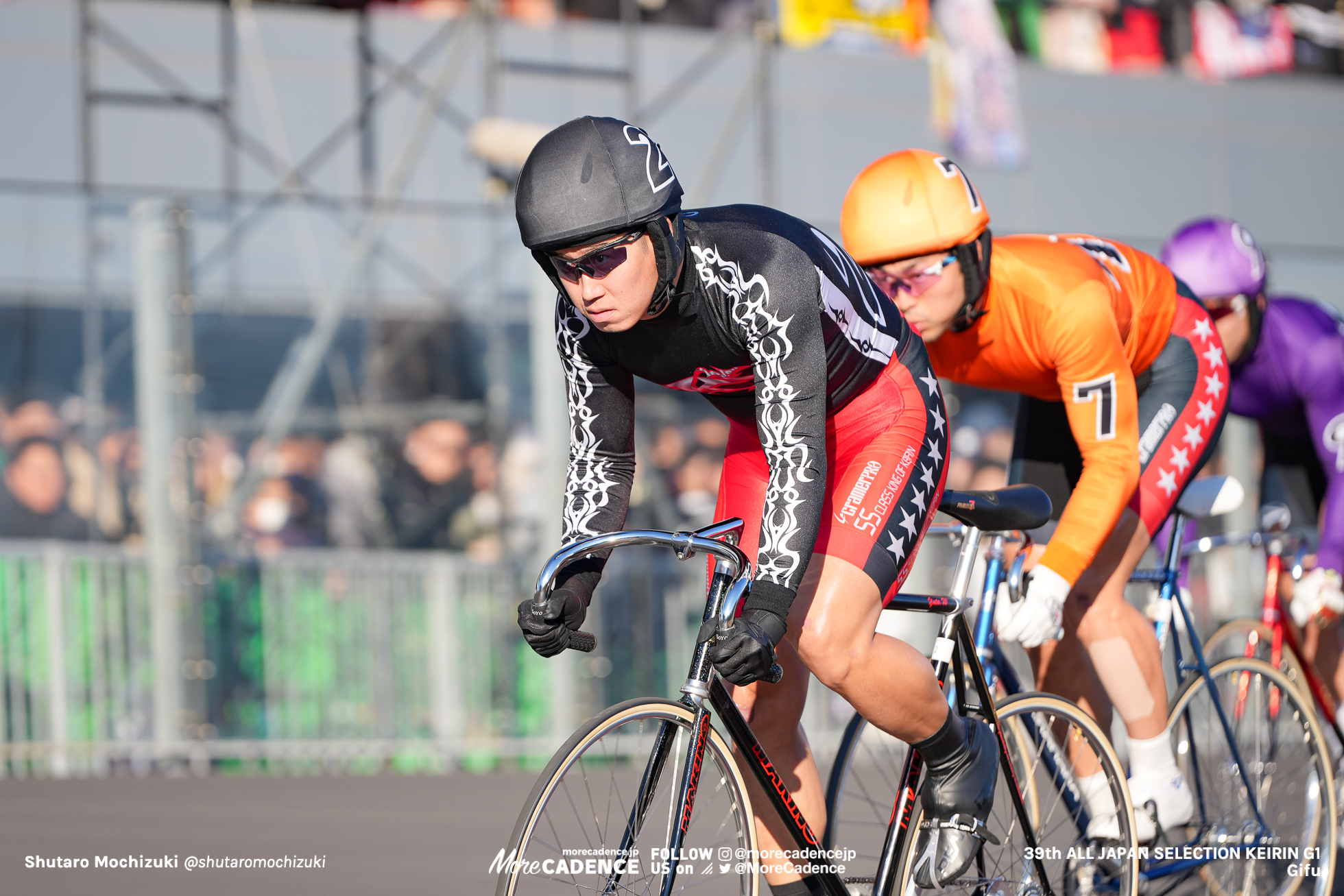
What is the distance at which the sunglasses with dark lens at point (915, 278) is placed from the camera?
3748 millimetres

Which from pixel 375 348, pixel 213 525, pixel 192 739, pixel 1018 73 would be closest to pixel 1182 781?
pixel 192 739

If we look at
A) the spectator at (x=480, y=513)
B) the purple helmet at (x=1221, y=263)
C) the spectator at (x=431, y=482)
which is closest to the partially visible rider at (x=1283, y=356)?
the purple helmet at (x=1221, y=263)

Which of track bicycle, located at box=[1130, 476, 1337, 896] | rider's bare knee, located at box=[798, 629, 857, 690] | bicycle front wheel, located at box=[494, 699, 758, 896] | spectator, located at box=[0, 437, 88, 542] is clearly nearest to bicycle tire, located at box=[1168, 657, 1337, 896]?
track bicycle, located at box=[1130, 476, 1337, 896]

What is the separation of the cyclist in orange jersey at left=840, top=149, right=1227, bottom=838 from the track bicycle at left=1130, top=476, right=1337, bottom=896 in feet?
0.62

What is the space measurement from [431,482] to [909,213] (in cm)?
591

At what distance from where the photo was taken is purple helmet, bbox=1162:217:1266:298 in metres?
4.91

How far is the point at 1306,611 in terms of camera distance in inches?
182

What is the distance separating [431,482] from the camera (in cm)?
918

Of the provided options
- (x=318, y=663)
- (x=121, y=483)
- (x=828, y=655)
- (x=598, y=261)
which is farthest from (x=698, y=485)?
(x=598, y=261)

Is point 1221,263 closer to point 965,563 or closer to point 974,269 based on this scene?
point 974,269

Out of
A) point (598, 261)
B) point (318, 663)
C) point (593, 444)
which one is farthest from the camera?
point (318, 663)

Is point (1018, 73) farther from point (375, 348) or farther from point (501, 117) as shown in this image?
point (375, 348)

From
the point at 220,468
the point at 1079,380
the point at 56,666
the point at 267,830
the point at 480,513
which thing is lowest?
the point at 267,830

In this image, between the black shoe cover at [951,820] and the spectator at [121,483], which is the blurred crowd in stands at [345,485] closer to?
the spectator at [121,483]
